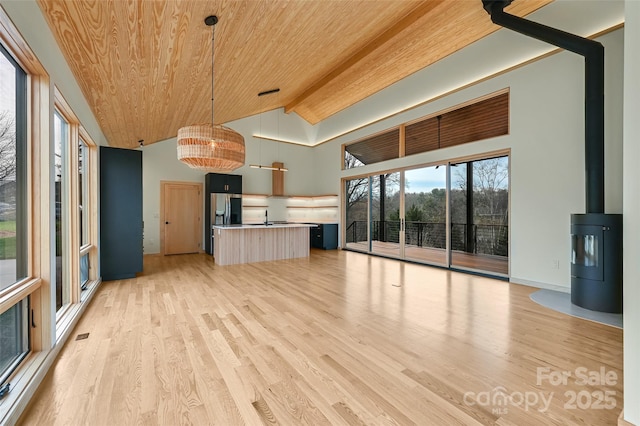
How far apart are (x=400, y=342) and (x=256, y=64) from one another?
180 inches

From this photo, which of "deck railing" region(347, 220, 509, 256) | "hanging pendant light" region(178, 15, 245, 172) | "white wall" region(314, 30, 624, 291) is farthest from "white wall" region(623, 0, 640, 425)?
"deck railing" region(347, 220, 509, 256)

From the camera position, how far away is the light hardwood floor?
66.4 inches

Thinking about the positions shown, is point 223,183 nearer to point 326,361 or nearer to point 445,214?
point 445,214

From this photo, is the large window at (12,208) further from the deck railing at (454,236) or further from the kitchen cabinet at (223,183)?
the deck railing at (454,236)

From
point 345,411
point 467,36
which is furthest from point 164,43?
point 467,36

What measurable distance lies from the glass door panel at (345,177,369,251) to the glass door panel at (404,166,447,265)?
1.58m

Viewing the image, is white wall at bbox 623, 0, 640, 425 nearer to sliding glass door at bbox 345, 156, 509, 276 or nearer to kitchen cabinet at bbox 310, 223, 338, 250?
sliding glass door at bbox 345, 156, 509, 276

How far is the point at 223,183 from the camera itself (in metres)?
8.21

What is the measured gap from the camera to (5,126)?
1881 millimetres

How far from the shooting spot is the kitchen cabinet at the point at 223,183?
801 centimetres

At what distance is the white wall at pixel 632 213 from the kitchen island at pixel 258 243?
615 cm

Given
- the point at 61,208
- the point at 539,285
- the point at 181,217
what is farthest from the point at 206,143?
the point at 181,217

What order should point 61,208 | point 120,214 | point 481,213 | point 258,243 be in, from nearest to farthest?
point 61,208, point 120,214, point 481,213, point 258,243

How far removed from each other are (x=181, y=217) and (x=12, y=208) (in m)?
6.73
